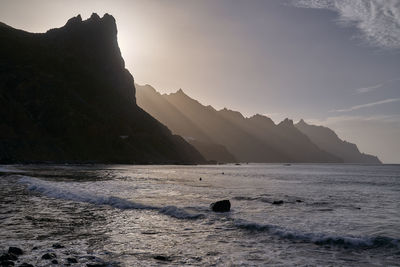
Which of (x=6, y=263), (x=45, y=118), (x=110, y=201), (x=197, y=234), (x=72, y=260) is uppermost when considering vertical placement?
(x=45, y=118)

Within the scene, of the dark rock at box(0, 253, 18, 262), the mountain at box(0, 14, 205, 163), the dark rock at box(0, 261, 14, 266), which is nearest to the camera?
the dark rock at box(0, 261, 14, 266)

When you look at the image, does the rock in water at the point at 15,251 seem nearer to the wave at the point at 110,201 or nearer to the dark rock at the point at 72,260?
the dark rock at the point at 72,260

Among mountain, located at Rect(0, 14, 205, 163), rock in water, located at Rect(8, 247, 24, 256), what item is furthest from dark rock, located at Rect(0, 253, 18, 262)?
mountain, located at Rect(0, 14, 205, 163)

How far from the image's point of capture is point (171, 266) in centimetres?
1270

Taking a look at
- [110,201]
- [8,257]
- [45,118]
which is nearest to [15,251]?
[8,257]

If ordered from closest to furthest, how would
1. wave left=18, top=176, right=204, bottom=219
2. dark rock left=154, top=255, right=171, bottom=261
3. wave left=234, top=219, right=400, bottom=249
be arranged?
dark rock left=154, top=255, right=171, bottom=261, wave left=234, top=219, right=400, bottom=249, wave left=18, top=176, right=204, bottom=219

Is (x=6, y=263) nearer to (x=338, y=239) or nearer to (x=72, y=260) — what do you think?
(x=72, y=260)

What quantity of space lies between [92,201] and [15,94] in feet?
528

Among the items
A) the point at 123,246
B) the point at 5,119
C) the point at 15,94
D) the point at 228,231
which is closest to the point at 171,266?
the point at 123,246

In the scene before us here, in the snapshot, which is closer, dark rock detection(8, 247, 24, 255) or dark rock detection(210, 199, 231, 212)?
dark rock detection(8, 247, 24, 255)

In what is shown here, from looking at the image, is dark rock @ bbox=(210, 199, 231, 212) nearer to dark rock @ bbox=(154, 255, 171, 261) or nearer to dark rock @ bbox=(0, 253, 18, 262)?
dark rock @ bbox=(154, 255, 171, 261)

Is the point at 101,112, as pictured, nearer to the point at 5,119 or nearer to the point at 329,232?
the point at 5,119

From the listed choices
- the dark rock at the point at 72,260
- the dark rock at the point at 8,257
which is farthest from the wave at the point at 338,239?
the dark rock at the point at 8,257

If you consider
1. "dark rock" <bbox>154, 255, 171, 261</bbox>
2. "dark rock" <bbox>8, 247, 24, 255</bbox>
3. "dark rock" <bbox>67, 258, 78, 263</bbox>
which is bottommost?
"dark rock" <bbox>154, 255, 171, 261</bbox>
